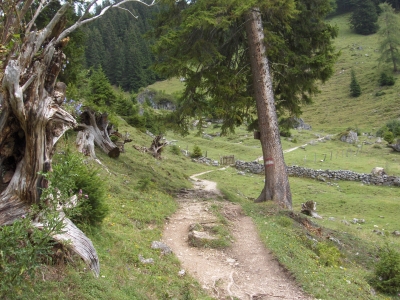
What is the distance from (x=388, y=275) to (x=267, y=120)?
614 centimetres

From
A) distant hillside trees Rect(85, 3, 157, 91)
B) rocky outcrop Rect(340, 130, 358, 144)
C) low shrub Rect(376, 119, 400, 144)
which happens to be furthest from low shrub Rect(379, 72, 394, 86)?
distant hillside trees Rect(85, 3, 157, 91)

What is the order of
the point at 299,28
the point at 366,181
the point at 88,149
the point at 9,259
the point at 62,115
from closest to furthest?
the point at 9,259 < the point at 62,115 < the point at 88,149 < the point at 299,28 < the point at 366,181

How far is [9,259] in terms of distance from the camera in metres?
3.95

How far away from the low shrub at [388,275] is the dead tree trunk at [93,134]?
353 inches

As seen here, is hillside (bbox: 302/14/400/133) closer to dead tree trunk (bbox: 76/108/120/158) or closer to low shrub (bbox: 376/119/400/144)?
low shrub (bbox: 376/119/400/144)

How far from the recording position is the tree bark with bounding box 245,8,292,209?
42.5ft

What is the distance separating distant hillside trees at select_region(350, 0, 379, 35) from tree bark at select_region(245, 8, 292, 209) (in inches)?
3768

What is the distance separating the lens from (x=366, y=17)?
96.2 m

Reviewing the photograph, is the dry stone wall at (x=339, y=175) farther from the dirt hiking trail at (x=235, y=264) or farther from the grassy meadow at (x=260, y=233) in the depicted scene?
the dirt hiking trail at (x=235, y=264)

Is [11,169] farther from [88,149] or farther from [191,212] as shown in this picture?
[88,149]

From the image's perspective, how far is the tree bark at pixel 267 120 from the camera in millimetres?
12961

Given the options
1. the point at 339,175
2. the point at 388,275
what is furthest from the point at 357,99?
the point at 388,275

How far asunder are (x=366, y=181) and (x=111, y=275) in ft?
75.4

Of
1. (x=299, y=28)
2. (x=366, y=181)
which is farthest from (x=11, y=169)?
(x=366, y=181)
